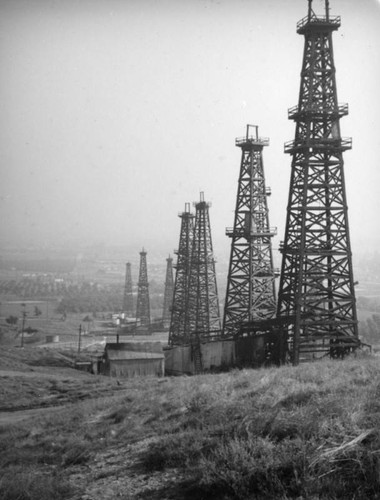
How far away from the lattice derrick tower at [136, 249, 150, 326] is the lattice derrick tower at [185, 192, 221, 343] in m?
20.8

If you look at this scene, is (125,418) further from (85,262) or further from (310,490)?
(85,262)

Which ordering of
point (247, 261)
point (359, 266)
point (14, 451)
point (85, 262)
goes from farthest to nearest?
point (85, 262), point (359, 266), point (247, 261), point (14, 451)

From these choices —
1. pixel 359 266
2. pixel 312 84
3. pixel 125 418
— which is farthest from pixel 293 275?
pixel 359 266

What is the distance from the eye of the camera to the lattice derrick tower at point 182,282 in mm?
37719

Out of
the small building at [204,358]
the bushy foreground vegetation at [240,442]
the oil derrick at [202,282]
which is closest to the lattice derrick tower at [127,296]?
the oil derrick at [202,282]

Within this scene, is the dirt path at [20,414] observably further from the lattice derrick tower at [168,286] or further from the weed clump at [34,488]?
the lattice derrick tower at [168,286]

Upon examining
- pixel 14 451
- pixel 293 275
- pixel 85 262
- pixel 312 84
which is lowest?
pixel 14 451

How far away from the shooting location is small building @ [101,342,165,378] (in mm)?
27562

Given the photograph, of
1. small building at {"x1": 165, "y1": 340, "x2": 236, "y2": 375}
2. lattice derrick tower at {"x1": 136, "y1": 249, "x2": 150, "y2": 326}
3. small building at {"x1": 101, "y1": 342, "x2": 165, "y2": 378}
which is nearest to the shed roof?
small building at {"x1": 101, "y1": 342, "x2": 165, "y2": 378}

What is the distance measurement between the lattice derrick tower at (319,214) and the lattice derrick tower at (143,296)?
121 ft

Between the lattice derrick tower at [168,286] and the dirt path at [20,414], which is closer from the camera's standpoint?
the dirt path at [20,414]

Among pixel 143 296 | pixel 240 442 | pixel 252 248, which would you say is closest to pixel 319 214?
pixel 252 248

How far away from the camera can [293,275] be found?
65.1ft

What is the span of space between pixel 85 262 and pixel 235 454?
558 ft
